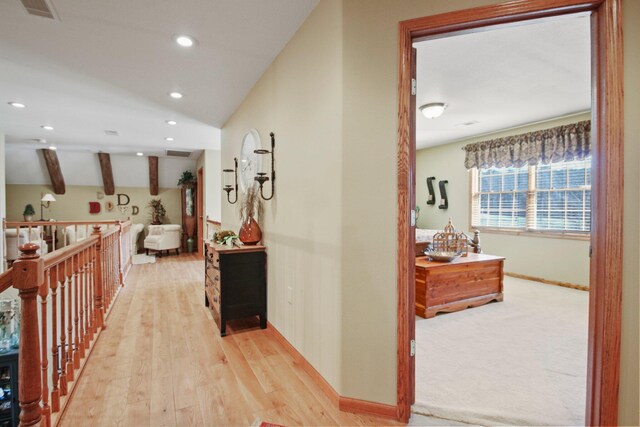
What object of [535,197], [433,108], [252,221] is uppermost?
[433,108]

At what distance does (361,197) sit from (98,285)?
284cm

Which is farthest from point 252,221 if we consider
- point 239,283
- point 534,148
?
point 534,148

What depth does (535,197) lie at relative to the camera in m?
4.98

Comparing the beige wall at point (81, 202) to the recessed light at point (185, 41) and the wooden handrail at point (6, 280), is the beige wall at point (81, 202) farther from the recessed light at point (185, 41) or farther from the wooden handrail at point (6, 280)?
the wooden handrail at point (6, 280)

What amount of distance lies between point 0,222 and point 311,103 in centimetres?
629

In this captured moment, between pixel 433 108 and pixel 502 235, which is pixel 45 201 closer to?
pixel 433 108

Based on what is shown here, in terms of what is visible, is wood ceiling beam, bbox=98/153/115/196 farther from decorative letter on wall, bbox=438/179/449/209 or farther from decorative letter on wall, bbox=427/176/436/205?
decorative letter on wall, bbox=438/179/449/209

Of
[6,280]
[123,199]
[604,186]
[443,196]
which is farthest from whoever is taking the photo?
[123,199]

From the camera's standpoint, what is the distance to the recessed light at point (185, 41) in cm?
240

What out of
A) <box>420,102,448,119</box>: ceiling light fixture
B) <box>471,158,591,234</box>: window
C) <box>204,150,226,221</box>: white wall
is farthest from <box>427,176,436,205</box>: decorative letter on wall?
<box>204,150,226,221</box>: white wall

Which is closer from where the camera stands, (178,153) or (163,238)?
(163,238)

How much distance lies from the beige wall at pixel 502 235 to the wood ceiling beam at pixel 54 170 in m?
8.89

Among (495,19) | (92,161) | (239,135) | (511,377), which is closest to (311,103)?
(495,19)

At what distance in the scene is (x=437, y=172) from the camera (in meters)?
6.62
